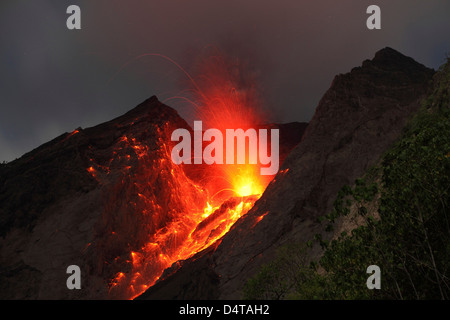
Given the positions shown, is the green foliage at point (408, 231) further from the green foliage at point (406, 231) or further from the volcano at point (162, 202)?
the volcano at point (162, 202)

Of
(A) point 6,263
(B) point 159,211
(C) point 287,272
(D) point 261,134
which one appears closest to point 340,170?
(C) point 287,272

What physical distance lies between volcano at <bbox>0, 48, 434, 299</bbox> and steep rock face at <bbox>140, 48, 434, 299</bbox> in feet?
0.63

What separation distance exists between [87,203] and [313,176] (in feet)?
140

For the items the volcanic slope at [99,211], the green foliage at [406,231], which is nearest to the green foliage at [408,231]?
the green foliage at [406,231]

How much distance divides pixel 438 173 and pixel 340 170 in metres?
41.3

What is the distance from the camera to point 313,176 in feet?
182

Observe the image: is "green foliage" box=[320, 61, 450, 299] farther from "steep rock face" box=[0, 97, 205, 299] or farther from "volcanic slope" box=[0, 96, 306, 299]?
"steep rock face" box=[0, 97, 205, 299]

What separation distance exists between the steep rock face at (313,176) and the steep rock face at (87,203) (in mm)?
16973

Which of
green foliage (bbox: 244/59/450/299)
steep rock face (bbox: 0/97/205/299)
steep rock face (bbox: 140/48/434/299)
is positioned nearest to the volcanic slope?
steep rock face (bbox: 0/97/205/299)

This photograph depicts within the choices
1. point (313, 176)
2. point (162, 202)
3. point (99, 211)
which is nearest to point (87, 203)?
point (99, 211)

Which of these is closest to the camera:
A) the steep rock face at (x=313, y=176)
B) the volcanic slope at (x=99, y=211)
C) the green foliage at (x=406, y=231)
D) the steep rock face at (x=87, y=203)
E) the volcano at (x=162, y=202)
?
the green foliage at (x=406, y=231)

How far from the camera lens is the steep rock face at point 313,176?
161 ft

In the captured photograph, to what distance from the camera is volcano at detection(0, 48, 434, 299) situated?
170ft
